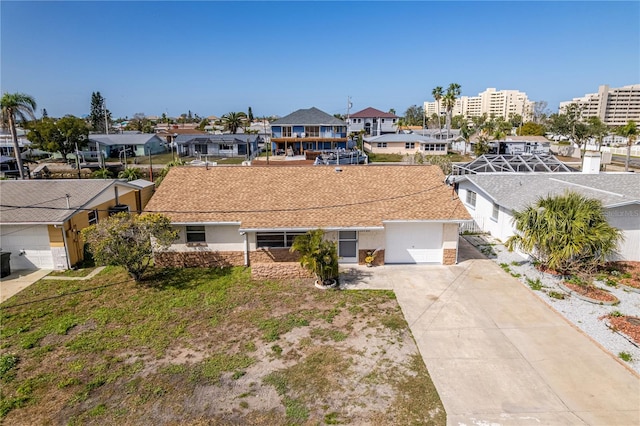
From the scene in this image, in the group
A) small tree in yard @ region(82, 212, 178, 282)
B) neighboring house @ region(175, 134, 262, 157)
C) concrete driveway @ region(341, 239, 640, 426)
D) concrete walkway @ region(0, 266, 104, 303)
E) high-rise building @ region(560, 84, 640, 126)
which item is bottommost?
concrete driveway @ region(341, 239, 640, 426)

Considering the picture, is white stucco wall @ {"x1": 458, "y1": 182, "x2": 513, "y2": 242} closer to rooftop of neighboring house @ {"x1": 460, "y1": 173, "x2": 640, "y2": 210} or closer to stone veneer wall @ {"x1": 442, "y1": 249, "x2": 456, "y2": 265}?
rooftop of neighboring house @ {"x1": 460, "y1": 173, "x2": 640, "y2": 210}

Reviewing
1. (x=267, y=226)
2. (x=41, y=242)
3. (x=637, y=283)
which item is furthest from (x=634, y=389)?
(x=41, y=242)

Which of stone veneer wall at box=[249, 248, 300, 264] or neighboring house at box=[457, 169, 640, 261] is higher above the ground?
neighboring house at box=[457, 169, 640, 261]

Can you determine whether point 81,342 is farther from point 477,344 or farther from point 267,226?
point 477,344

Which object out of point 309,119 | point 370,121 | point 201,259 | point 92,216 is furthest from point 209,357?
point 370,121

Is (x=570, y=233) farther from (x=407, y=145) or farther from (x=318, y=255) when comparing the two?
(x=407, y=145)

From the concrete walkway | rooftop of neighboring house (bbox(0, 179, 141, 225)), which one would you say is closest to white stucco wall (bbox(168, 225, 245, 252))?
the concrete walkway
